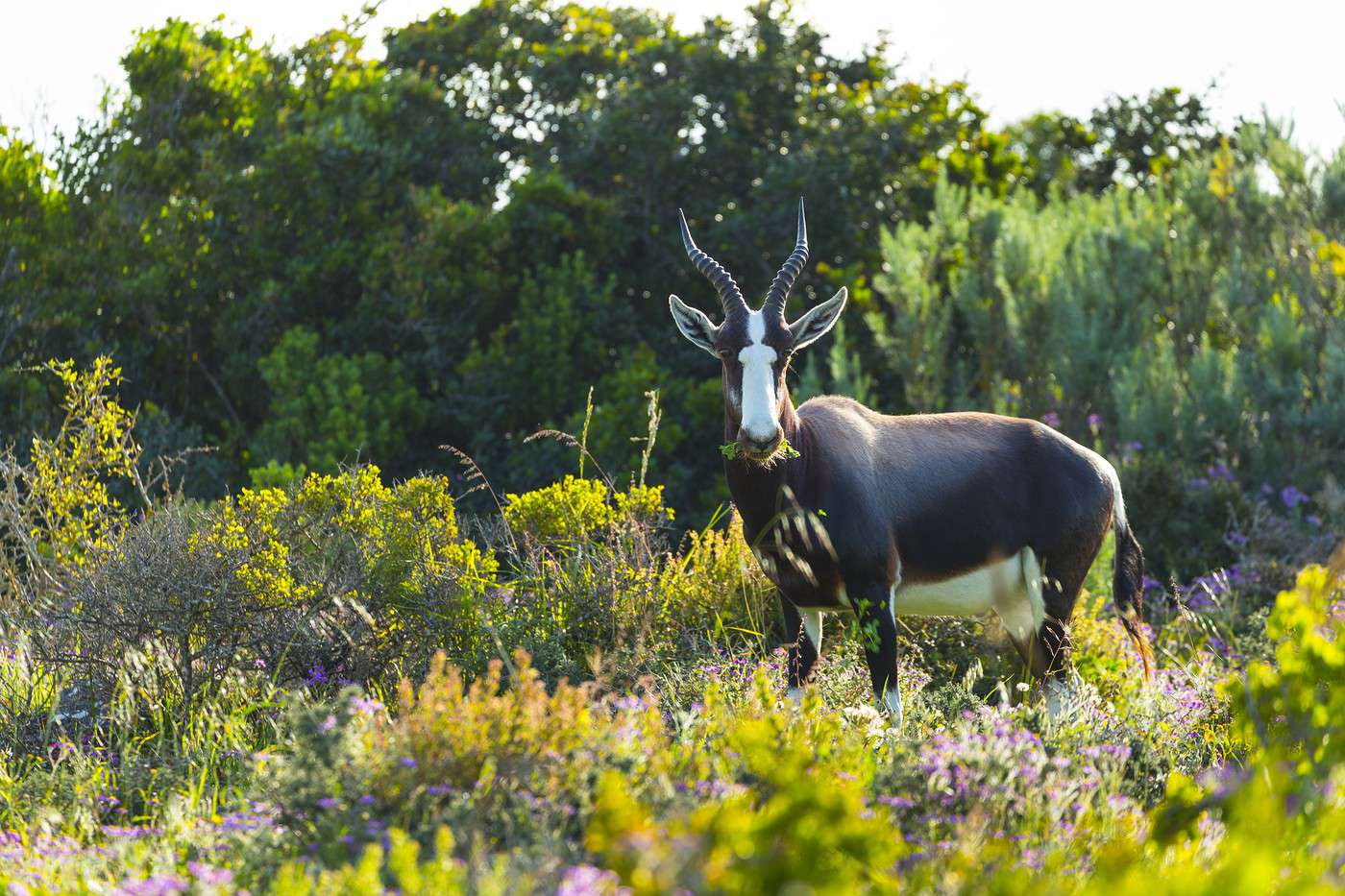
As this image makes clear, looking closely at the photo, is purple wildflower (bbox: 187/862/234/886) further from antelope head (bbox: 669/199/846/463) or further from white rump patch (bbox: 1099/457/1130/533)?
white rump patch (bbox: 1099/457/1130/533)

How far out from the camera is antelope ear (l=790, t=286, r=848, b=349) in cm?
643

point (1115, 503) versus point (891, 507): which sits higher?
point (891, 507)

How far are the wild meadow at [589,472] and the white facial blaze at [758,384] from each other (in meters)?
1.14

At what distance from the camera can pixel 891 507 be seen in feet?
21.4

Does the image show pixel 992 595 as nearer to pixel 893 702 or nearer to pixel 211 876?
pixel 893 702

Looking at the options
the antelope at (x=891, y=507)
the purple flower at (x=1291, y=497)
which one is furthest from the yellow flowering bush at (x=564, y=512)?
the purple flower at (x=1291, y=497)

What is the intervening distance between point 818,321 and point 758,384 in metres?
0.82

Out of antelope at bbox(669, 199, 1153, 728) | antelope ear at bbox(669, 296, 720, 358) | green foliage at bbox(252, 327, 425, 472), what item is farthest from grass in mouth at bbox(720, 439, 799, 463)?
green foliage at bbox(252, 327, 425, 472)

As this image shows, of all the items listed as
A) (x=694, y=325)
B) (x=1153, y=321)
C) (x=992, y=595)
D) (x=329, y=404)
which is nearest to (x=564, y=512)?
(x=694, y=325)

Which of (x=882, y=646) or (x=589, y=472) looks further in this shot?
(x=589, y=472)

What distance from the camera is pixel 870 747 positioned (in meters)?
5.23

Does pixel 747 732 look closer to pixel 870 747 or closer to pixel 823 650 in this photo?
pixel 870 747

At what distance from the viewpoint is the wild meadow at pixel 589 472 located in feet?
13.4

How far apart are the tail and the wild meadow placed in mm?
364
